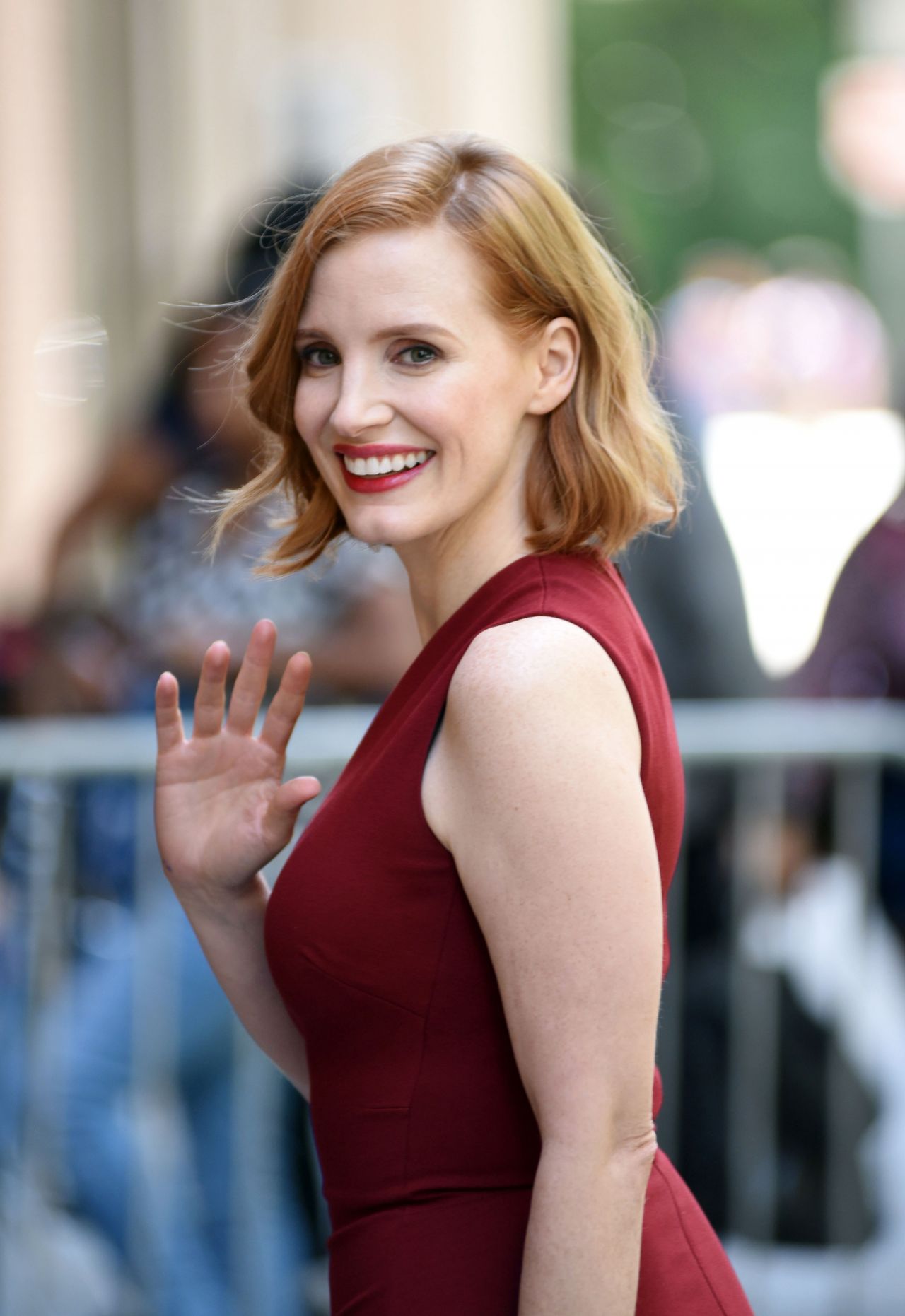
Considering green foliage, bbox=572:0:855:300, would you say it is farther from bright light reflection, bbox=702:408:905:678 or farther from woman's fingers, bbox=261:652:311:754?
woman's fingers, bbox=261:652:311:754

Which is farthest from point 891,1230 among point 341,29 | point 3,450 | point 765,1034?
point 341,29

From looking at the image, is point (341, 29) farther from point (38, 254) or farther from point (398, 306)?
point (398, 306)

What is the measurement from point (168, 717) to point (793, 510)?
7.61 feet

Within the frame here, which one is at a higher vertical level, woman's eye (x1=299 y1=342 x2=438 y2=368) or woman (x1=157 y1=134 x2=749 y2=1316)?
woman's eye (x1=299 y1=342 x2=438 y2=368)

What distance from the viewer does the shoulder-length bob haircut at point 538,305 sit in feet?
4.83

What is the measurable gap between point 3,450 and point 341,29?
4.03 m

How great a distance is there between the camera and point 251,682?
5.64 feet

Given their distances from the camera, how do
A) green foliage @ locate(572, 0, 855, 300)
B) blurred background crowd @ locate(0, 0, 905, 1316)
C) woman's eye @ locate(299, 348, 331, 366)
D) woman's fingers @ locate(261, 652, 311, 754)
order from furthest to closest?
green foliage @ locate(572, 0, 855, 300)
blurred background crowd @ locate(0, 0, 905, 1316)
woman's fingers @ locate(261, 652, 311, 754)
woman's eye @ locate(299, 348, 331, 366)

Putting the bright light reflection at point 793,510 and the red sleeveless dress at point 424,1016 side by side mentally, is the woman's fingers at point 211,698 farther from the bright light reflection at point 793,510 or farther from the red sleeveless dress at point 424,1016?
the bright light reflection at point 793,510

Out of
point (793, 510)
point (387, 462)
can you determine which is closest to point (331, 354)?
point (387, 462)

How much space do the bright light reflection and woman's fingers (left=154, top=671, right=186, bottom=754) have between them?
1.81 m

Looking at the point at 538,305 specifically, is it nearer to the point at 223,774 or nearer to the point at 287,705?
the point at 287,705

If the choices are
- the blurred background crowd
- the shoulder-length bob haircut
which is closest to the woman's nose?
the shoulder-length bob haircut

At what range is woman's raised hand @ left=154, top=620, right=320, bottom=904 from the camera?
1.70m
